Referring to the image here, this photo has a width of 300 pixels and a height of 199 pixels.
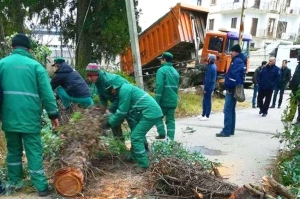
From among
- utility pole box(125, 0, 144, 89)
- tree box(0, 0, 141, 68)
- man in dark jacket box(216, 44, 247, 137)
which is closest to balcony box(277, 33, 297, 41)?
tree box(0, 0, 141, 68)

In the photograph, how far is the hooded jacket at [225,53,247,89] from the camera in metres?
6.65

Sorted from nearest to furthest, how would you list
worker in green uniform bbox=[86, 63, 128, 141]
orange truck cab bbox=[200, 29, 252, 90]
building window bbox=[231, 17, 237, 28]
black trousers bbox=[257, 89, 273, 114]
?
worker in green uniform bbox=[86, 63, 128, 141]
black trousers bbox=[257, 89, 273, 114]
orange truck cab bbox=[200, 29, 252, 90]
building window bbox=[231, 17, 237, 28]

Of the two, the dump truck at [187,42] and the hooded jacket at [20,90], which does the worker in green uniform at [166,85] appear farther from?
the dump truck at [187,42]

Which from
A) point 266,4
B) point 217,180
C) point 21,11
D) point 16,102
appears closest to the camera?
point 16,102

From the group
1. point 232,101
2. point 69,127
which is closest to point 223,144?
point 232,101

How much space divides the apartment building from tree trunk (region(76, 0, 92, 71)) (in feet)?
101

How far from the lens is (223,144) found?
260 inches

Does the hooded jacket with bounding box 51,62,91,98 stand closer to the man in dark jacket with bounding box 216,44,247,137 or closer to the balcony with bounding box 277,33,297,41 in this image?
the man in dark jacket with bounding box 216,44,247,137

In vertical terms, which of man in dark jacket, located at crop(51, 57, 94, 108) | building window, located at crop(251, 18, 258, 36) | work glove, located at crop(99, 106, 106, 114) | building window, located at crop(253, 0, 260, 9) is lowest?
work glove, located at crop(99, 106, 106, 114)

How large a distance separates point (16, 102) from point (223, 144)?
4132 millimetres

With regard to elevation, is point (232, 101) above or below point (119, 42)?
below

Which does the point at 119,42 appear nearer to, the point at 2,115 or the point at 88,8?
the point at 88,8

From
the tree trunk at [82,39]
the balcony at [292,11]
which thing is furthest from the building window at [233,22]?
the tree trunk at [82,39]

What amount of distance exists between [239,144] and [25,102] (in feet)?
14.1
